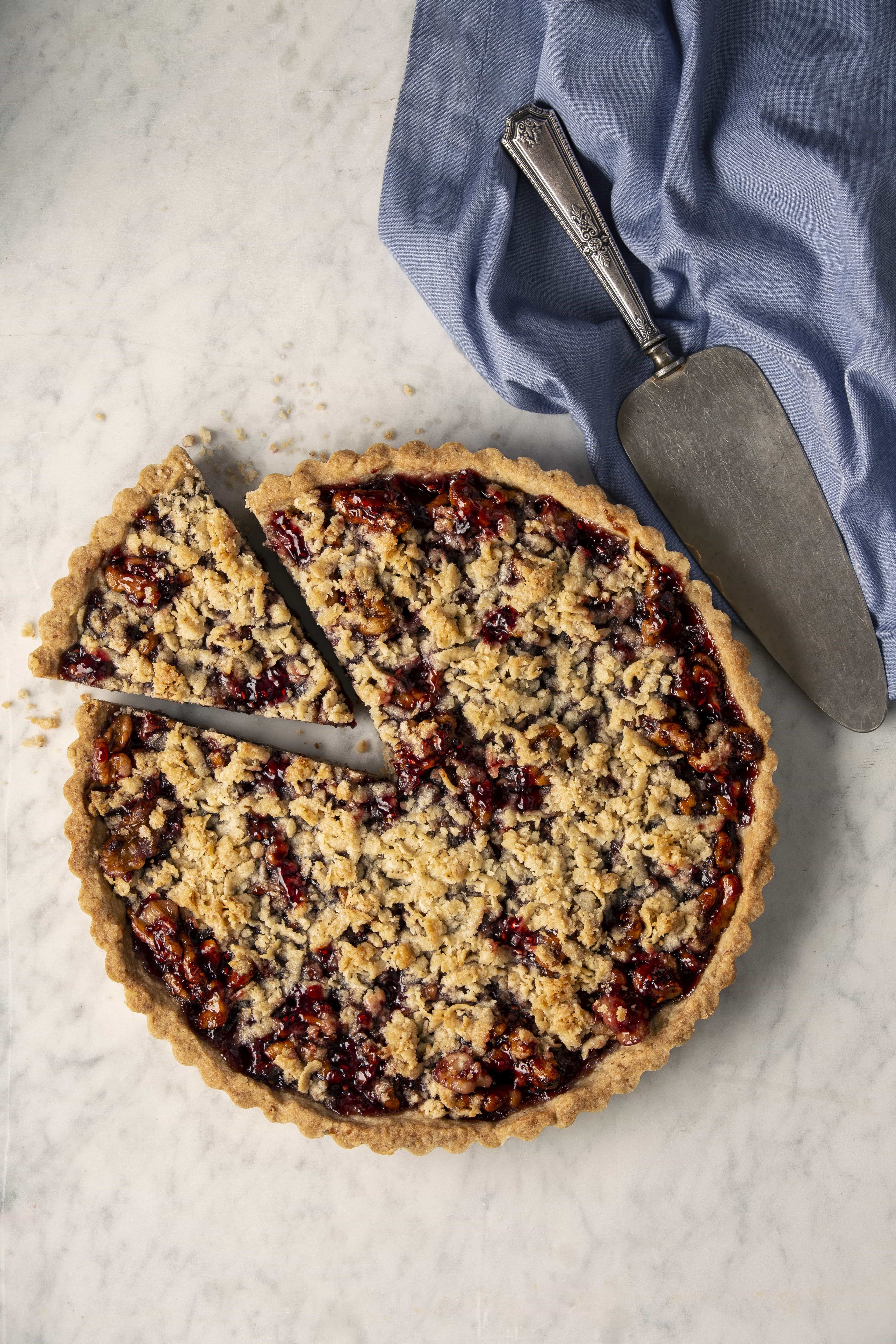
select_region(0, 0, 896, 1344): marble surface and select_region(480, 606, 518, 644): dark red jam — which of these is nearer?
select_region(480, 606, 518, 644): dark red jam

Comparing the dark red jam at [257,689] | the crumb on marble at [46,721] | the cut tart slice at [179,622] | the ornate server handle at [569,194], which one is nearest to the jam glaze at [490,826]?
the cut tart slice at [179,622]

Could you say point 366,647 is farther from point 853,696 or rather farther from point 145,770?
point 853,696

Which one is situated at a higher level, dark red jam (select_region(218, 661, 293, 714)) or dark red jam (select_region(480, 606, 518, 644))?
dark red jam (select_region(218, 661, 293, 714))

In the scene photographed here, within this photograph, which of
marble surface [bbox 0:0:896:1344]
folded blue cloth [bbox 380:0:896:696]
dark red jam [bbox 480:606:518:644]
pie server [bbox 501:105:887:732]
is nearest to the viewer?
folded blue cloth [bbox 380:0:896:696]

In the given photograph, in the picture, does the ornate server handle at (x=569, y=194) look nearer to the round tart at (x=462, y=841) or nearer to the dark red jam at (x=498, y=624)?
the round tart at (x=462, y=841)

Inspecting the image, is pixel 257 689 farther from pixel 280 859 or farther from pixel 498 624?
pixel 498 624

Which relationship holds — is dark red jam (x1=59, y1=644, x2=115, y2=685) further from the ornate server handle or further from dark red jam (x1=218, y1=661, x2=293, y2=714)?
the ornate server handle

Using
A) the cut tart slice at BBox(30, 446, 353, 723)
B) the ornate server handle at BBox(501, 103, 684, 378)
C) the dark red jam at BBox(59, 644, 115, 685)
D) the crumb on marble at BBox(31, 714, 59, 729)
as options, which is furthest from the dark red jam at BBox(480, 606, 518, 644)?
the crumb on marble at BBox(31, 714, 59, 729)
